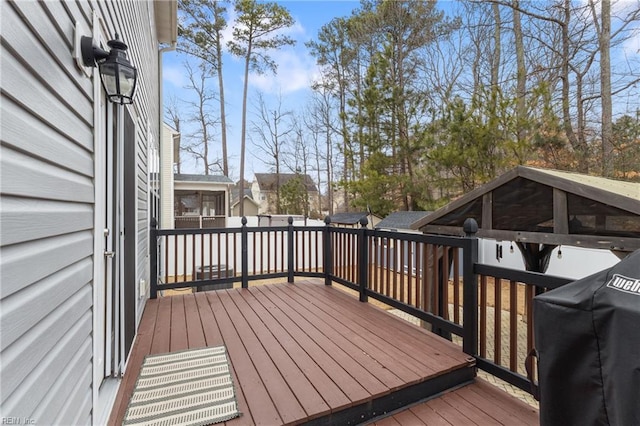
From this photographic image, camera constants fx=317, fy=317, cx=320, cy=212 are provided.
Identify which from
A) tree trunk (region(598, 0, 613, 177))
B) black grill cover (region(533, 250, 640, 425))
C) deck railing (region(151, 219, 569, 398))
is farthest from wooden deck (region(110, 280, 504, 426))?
tree trunk (region(598, 0, 613, 177))

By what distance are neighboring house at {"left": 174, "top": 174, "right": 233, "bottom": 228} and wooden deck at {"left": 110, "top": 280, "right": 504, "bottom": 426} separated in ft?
34.3

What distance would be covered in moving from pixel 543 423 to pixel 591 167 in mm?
9678

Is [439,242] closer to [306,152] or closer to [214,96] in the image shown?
[214,96]

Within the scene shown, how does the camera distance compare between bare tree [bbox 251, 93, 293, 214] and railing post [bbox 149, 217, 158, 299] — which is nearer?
railing post [bbox 149, 217, 158, 299]

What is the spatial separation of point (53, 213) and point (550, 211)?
5.28 m

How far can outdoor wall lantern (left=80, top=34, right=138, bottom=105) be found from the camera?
1.44m

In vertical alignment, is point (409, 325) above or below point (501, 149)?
below

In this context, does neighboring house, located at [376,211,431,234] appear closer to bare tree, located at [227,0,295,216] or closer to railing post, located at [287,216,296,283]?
railing post, located at [287,216,296,283]

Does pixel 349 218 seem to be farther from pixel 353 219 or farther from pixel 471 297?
pixel 471 297

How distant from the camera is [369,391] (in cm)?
200

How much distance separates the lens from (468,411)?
202 centimetres

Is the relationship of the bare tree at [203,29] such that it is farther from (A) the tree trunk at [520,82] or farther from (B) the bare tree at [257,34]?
(A) the tree trunk at [520,82]

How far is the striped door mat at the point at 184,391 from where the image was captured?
1.77m

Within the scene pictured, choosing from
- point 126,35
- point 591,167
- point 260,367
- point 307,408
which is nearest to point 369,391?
point 307,408
